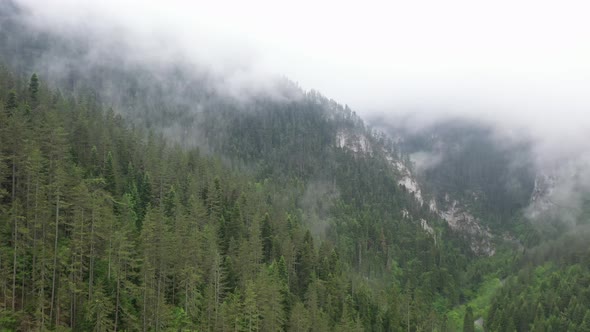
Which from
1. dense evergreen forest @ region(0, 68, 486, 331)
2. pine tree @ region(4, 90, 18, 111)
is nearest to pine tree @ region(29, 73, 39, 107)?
dense evergreen forest @ region(0, 68, 486, 331)

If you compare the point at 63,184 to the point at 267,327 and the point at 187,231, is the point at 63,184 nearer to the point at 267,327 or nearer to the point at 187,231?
the point at 187,231

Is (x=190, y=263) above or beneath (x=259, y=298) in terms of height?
above

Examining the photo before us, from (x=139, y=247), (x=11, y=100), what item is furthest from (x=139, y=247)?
(x=11, y=100)

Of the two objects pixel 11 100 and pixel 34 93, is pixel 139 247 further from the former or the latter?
pixel 34 93

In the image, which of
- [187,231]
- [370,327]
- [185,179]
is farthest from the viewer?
[185,179]

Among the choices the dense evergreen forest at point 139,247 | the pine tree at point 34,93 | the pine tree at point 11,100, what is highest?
the pine tree at point 34,93

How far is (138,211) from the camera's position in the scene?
7431 centimetres

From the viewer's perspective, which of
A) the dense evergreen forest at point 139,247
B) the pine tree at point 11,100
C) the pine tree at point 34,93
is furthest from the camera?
the pine tree at point 34,93

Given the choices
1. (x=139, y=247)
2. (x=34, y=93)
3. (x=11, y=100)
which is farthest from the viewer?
(x=34, y=93)

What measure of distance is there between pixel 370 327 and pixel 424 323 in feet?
59.6

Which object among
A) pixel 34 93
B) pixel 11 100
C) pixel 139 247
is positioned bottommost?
pixel 139 247

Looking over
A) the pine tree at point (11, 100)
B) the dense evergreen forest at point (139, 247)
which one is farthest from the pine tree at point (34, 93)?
the pine tree at point (11, 100)

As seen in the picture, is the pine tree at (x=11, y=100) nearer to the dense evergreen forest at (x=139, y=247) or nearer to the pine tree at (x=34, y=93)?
the dense evergreen forest at (x=139, y=247)

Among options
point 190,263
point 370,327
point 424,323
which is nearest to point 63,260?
point 190,263
